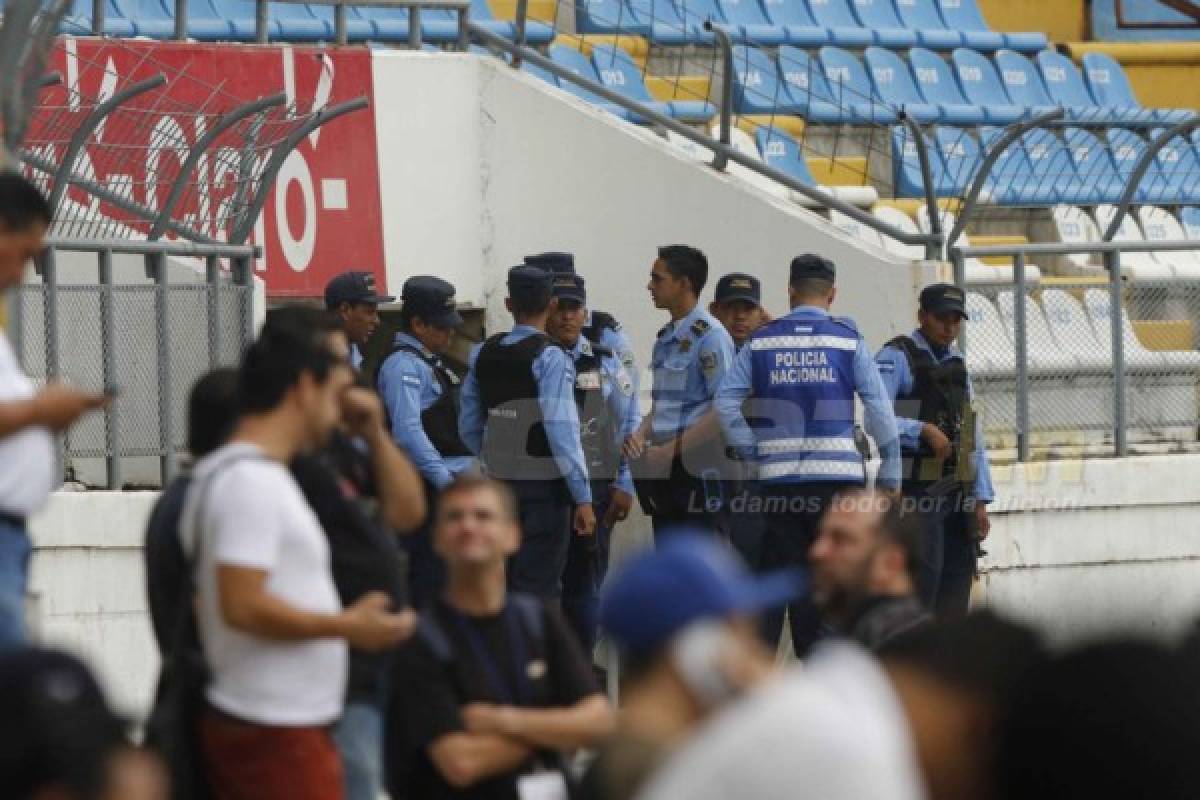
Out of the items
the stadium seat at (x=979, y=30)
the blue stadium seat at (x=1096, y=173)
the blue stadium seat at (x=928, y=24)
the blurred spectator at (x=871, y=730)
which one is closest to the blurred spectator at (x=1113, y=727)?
the blurred spectator at (x=871, y=730)

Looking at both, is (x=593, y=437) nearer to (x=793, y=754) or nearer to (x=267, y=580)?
(x=267, y=580)

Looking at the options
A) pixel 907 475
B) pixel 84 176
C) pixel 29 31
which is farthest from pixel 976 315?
pixel 29 31

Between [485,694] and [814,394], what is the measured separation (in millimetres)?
5047

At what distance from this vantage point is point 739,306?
12.6 metres

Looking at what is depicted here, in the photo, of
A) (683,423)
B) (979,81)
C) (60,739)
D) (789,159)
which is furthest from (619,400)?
(979,81)

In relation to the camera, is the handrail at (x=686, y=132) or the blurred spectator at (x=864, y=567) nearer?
the blurred spectator at (x=864, y=567)

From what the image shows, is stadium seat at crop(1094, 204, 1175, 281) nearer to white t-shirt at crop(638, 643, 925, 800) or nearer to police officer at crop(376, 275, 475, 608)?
police officer at crop(376, 275, 475, 608)

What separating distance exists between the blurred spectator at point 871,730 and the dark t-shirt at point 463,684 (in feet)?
7.05

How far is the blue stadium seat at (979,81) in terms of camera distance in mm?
21047

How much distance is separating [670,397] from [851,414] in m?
1.12

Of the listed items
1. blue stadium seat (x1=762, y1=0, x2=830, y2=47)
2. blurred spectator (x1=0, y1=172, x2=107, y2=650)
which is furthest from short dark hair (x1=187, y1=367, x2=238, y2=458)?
blue stadium seat (x1=762, y1=0, x2=830, y2=47)

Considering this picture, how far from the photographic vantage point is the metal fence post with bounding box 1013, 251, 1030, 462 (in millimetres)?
14070

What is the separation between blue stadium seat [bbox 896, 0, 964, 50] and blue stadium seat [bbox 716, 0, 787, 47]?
1.52 metres

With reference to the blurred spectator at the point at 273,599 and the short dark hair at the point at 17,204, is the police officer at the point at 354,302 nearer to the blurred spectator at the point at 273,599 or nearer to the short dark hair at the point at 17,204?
the short dark hair at the point at 17,204
